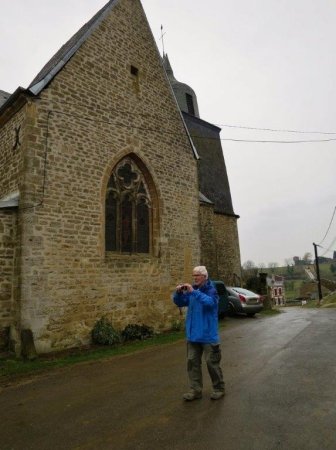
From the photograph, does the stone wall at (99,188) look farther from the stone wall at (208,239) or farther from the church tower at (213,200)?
the church tower at (213,200)

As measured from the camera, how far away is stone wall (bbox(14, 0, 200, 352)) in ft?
28.1

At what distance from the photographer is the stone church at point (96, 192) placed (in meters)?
8.44

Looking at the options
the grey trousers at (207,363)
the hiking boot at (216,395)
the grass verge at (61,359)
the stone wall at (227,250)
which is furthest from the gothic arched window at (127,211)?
the stone wall at (227,250)

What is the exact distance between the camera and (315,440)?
3.27 meters

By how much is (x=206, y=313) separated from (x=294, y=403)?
149 centimetres

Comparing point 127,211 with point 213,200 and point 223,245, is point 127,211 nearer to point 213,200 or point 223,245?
point 223,245

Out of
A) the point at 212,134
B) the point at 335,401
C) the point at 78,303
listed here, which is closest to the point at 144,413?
the point at 335,401

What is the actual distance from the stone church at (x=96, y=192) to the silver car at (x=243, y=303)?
3917 millimetres

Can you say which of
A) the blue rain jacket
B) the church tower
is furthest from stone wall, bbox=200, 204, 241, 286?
the blue rain jacket

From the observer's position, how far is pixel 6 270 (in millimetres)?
8297

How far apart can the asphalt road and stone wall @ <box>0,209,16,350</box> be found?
216cm

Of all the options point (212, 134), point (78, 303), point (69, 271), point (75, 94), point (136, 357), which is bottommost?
point (136, 357)

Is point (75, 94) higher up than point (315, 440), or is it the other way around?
point (75, 94)

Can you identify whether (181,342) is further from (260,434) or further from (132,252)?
(260,434)
